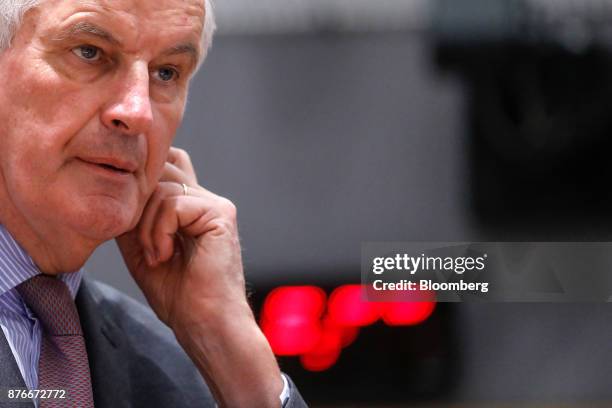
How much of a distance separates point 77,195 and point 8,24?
223 mm

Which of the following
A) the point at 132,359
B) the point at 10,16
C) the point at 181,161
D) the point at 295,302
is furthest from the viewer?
the point at 295,302

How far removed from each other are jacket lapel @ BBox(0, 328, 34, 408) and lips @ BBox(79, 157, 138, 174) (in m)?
0.24

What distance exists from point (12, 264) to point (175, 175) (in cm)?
31

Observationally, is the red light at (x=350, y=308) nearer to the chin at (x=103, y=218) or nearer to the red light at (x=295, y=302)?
the red light at (x=295, y=302)

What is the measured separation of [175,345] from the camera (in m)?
1.48

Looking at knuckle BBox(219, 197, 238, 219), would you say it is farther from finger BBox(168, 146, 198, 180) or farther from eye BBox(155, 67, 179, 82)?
eye BBox(155, 67, 179, 82)

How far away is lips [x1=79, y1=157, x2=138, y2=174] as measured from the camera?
4.06 feet

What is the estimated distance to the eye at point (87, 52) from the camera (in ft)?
4.00

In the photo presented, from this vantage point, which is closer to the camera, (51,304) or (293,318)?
(51,304)

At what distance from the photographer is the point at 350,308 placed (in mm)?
2215

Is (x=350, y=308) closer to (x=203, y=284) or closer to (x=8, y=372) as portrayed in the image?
(x=203, y=284)

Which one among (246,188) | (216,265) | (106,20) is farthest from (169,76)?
(246,188)

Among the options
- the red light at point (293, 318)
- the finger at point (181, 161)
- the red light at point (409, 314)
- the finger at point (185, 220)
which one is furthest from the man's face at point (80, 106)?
the red light at point (409, 314)

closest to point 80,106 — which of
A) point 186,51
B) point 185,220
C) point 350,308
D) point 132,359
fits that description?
point 186,51
